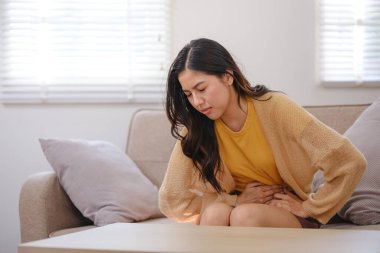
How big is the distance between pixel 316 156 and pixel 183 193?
461mm

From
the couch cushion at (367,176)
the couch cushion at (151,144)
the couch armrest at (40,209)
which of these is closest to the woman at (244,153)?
the couch cushion at (367,176)

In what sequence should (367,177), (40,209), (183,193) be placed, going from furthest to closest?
(40,209)
(367,177)
(183,193)

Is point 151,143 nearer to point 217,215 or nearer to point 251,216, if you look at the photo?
point 217,215

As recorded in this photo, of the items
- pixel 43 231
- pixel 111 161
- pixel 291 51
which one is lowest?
pixel 43 231

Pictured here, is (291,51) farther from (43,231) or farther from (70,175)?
(43,231)

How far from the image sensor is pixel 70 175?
261cm

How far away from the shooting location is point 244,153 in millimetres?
2117

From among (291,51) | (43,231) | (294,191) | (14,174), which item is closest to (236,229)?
(294,191)

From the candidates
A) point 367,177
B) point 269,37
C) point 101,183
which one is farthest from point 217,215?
point 269,37

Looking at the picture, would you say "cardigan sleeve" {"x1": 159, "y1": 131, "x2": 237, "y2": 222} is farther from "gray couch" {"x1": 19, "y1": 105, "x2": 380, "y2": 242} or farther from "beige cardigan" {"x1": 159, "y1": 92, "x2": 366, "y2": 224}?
"gray couch" {"x1": 19, "y1": 105, "x2": 380, "y2": 242}

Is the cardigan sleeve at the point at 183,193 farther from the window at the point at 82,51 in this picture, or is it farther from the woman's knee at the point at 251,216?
the window at the point at 82,51

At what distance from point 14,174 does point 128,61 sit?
767 mm

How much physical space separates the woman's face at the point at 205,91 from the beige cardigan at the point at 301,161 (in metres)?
0.12

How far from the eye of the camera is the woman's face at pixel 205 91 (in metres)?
2.02
